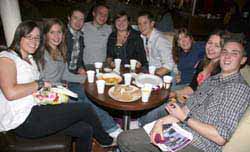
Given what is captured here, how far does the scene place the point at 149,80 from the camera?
7.74 feet

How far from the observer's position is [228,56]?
5.89ft

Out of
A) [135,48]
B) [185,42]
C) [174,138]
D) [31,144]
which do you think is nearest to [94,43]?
[135,48]

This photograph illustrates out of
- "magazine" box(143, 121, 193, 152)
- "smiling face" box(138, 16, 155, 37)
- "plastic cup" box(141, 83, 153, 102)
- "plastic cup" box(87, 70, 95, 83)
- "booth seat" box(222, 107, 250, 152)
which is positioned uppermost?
"smiling face" box(138, 16, 155, 37)

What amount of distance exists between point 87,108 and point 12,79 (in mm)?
632

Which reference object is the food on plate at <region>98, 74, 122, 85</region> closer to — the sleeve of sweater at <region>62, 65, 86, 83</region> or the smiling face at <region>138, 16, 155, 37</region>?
the sleeve of sweater at <region>62, 65, 86, 83</region>

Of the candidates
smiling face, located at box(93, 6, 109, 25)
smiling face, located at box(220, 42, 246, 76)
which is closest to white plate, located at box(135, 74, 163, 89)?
smiling face, located at box(220, 42, 246, 76)

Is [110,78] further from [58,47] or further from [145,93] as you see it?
[58,47]

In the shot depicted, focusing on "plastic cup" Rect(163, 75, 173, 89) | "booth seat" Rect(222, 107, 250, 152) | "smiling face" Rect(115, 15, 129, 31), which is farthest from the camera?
"smiling face" Rect(115, 15, 129, 31)

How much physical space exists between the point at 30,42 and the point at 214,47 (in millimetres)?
1553

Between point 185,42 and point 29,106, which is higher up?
point 185,42

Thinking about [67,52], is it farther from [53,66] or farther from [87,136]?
[87,136]

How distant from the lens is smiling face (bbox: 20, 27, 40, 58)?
199 cm

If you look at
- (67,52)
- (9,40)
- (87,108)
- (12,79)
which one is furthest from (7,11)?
(87,108)

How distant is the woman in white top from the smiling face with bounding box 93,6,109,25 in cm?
116
